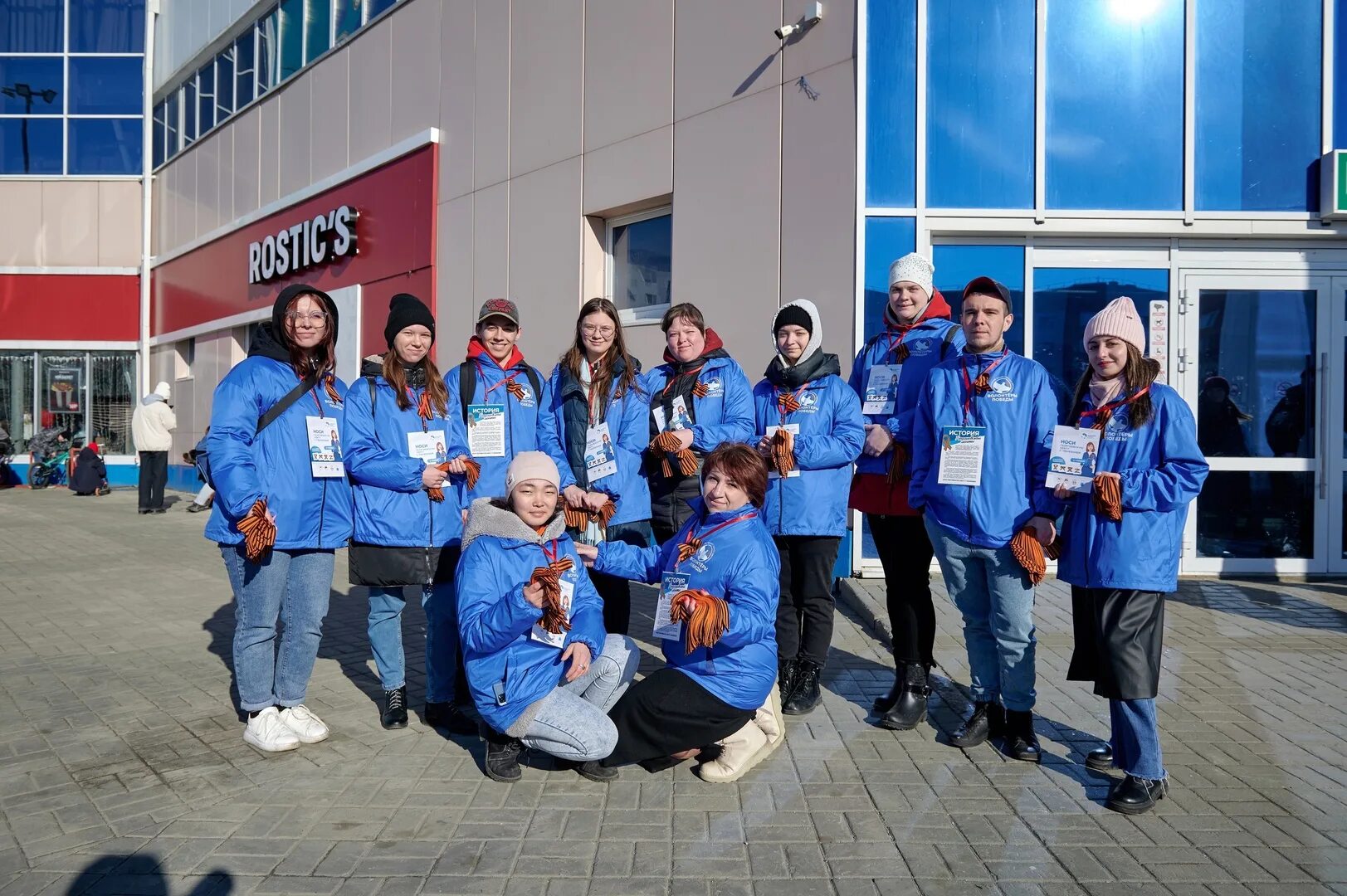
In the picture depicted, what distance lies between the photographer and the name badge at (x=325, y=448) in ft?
14.0

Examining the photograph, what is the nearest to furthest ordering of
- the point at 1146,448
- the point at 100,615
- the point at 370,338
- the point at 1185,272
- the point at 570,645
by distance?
the point at 1146,448 < the point at 570,645 < the point at 100,615 < the point at 1185,272 < the point at 370,338

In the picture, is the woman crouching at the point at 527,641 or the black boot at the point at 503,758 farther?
the black boot at the point at 503,758

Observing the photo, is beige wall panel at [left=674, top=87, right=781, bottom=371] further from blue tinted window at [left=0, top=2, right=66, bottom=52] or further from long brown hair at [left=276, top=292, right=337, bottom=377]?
blue tinted window at [left=0, top=2, right=66, bottom=52]

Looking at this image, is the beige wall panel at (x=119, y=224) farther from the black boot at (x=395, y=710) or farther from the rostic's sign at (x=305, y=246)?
the black boot at (x=395, y=710)

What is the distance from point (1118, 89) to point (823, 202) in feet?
8.28

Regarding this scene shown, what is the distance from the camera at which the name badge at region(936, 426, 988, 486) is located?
4043mm

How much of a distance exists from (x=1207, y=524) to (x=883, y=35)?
4.92m

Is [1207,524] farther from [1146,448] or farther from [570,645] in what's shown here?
[570,645]

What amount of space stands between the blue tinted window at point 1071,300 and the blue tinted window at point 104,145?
882 inches

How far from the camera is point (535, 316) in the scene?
1080 cm

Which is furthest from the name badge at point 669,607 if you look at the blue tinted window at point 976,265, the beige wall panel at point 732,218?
the blue tinted window at point 976,265

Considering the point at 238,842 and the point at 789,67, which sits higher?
the point at 789,67

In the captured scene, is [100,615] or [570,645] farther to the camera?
[100,615]

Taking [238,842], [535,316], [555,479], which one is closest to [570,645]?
[555,479]
